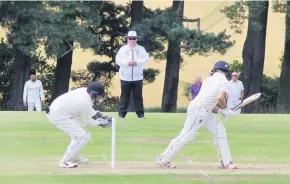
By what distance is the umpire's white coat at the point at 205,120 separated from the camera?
47.6 feet

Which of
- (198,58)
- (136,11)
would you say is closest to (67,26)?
(136,11)

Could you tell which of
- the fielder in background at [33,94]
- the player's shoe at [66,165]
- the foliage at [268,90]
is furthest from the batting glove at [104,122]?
the foliage at [268,90]

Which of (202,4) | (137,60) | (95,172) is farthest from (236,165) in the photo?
(202,4)

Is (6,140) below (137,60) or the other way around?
below

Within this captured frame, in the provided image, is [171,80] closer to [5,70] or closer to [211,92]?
[5,70]

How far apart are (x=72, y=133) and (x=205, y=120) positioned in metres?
2.25

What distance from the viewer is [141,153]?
1706 cm

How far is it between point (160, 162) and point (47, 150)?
10.2ft

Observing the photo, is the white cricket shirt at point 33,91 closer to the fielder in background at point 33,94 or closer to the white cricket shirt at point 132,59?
the fielder in background at point 33,94

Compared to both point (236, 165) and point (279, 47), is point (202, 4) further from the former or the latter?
point (236, 165)

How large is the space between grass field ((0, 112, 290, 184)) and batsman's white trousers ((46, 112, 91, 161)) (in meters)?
0.32

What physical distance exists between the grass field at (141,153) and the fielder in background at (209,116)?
0.30m

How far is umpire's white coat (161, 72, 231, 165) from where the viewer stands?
47.6 ft

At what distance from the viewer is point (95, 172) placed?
14219 millimetres
